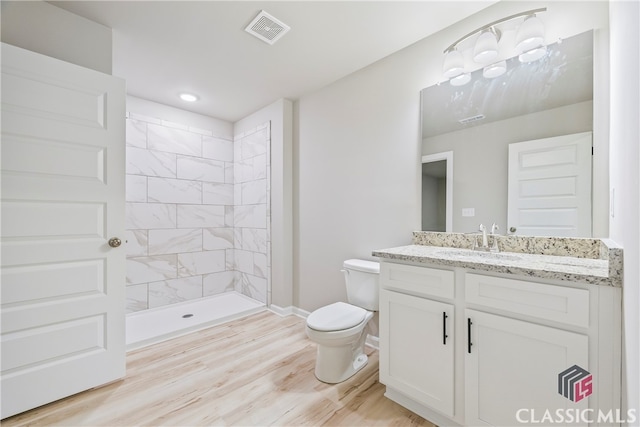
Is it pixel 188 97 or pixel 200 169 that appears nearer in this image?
Answer: pixel 188 97

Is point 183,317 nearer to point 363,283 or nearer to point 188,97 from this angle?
point 363,283

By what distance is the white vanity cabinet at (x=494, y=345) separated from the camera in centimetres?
99

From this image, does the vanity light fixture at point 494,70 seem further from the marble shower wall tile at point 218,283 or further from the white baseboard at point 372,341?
the marble shower wall tile at point 218,283

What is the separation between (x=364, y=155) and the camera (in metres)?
2.35

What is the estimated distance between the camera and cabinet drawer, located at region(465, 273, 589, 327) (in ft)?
3.33

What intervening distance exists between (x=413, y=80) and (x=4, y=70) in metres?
2.45

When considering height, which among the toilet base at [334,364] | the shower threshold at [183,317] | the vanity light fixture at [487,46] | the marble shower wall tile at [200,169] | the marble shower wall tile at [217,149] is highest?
the vanity light fixture at [487,46]

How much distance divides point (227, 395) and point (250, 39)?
2.41m

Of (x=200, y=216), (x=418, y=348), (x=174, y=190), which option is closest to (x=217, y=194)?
(x=200, y=216)

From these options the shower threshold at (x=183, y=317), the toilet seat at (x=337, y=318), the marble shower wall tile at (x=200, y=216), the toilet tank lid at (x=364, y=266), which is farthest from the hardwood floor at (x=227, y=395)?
the marble shower wall tile at (x=200, y=216)

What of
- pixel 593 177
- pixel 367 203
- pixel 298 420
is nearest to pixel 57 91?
pixel 367 203

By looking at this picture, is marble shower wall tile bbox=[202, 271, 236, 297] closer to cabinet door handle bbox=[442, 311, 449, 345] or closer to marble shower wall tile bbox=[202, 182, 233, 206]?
marble shower wall tile bbox=[202, 182, 233, 206]

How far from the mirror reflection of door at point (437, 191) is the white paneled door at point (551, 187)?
1.17 feet

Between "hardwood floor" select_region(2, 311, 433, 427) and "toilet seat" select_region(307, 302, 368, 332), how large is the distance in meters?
0.41
